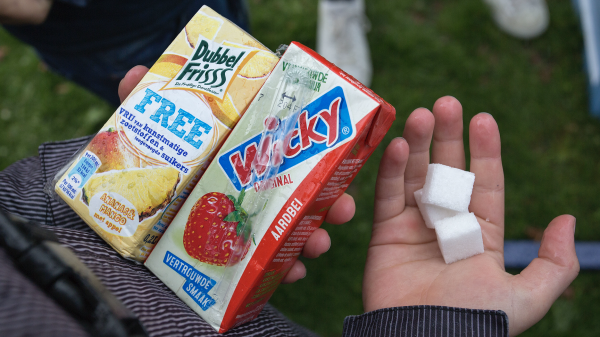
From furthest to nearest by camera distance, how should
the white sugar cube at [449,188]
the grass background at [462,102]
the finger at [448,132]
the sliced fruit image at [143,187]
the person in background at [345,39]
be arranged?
the person in background at [345,39] < the grass background at [462,102] < the finger at [448,132] < the white sugar cube at [449,188] < the sliced fruit image at [143,187]

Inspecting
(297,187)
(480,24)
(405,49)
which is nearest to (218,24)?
(297,187)

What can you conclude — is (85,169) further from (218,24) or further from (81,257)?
(218,24)

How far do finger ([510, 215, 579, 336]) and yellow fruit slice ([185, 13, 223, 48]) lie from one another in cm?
132

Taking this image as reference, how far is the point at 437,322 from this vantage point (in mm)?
1111

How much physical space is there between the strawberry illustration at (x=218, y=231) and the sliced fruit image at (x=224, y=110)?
0.23 m

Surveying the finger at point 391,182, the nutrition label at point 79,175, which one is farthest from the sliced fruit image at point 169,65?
the finger at point 391,182

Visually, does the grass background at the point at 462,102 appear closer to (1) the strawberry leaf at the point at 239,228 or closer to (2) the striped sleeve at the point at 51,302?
(2) the striped sleeve at the point at 51,302

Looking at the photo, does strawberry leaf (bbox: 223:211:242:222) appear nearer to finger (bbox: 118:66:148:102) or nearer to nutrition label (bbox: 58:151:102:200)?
nutrition label (bbox: 58:151:102:200)

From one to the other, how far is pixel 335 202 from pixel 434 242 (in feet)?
1.45

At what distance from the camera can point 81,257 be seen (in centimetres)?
97

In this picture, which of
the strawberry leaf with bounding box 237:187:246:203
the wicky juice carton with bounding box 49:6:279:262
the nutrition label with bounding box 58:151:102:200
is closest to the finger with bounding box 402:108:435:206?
the wicky juice carton with bounding box 49:6:279:262

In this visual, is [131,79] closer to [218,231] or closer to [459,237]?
[218,231]

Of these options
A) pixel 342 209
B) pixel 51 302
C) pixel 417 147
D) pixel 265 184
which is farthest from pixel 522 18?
pixel 51 302

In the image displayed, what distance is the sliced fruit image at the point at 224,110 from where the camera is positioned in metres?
1.17
